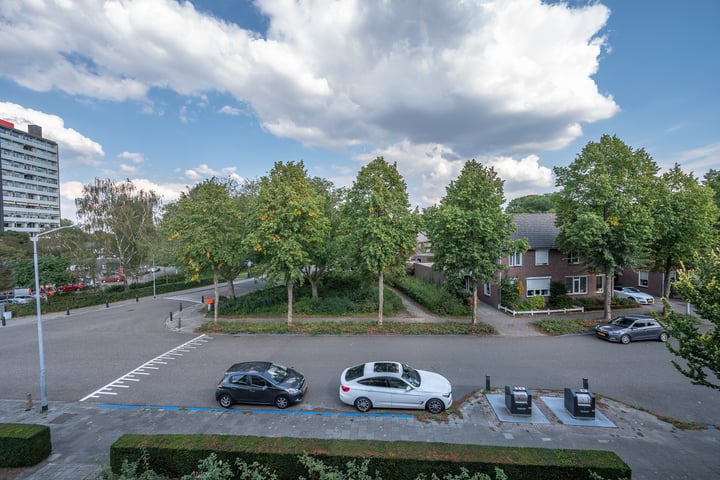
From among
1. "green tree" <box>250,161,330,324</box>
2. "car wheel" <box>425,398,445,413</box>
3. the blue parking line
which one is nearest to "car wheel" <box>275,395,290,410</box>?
the blue parking line

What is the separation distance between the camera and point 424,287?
32.8 m

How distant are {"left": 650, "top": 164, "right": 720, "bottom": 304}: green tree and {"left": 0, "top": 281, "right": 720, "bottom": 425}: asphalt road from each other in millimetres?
10043

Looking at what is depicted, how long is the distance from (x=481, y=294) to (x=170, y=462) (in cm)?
2796

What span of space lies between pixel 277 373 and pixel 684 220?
98.6 ft

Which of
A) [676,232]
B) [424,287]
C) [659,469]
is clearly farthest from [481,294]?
[659,469]

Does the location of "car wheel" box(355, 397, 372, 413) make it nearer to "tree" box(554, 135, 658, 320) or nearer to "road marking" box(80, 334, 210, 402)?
"road marking" box(80, 334, 210, 402)

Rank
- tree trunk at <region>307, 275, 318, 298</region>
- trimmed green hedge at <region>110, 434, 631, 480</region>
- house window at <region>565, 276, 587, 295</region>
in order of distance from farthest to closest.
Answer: house window at <region>565, 276, 587, 295</region>
tree trunk at <region>307, 275, 318, 298</region>
trimmed green hedge at <region>110, 434, 631, 480</region>

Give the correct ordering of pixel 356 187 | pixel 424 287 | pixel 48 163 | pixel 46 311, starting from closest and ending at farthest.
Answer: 1. pixel 356 187
2. pixel 46 311
3. pixel 424 287
4. pixel 48 163

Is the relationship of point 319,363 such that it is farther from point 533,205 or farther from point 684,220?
point 533,205

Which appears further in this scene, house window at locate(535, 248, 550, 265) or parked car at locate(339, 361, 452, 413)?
house window at locate(535, 248, 550, 265)

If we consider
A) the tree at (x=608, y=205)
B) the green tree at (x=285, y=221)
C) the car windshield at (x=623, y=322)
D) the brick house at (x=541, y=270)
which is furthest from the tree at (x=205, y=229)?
the car windshield at (x=623, y=322)

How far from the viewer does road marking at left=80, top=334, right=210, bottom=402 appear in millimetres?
13954

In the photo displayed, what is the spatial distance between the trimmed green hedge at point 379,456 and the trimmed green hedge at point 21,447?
290cm

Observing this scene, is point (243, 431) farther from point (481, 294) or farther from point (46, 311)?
point (46, 311)
